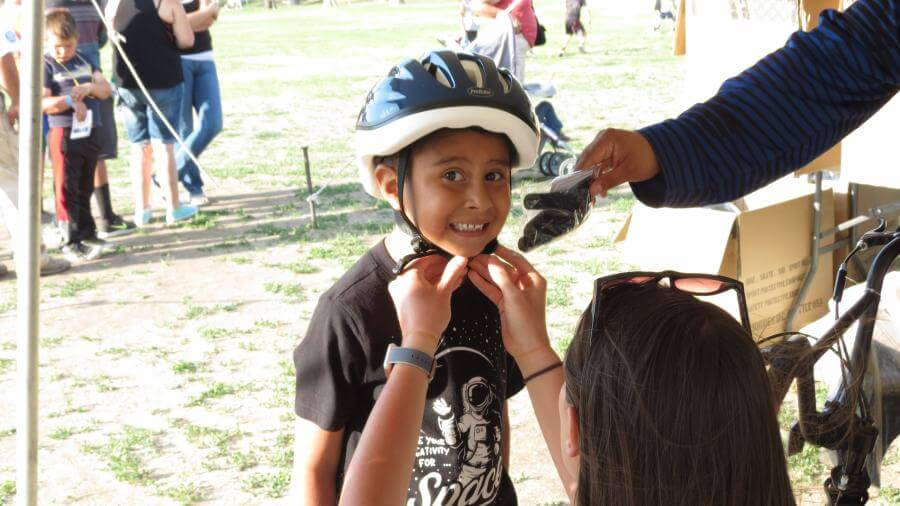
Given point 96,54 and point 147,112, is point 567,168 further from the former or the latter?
point 96,54

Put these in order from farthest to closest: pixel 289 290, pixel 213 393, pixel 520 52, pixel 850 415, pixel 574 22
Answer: pixel 574 22, pixel 520 52, pixel 289 290, pixel 213 393, pixel 850 415

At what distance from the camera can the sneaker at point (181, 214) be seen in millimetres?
8828

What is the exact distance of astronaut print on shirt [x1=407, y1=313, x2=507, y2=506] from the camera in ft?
7.18

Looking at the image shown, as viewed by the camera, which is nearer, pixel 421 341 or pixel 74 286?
pixel 421 341

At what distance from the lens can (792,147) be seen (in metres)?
2.20

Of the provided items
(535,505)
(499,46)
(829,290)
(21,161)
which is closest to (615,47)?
(499,46)

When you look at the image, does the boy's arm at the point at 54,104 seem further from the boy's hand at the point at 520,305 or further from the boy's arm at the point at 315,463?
the boy's hand at the point at 520,305

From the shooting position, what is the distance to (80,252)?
7906mm

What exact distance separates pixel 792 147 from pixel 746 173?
0.11 meters

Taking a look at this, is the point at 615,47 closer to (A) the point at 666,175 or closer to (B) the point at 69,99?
(B) the point at 69,99

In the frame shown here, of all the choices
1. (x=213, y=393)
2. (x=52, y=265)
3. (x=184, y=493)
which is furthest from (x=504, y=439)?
(x=52, y=265)

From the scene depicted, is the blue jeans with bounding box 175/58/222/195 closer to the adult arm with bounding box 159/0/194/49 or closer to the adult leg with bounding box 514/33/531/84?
the adult arm with bounding box 159/0/194/49

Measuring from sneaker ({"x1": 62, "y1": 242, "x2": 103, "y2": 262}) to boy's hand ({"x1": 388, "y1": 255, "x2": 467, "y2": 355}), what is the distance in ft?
21.2

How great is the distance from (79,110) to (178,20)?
1.14m
